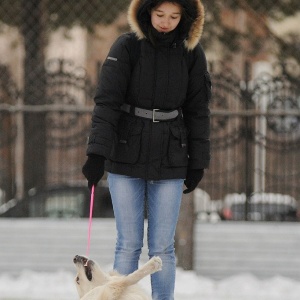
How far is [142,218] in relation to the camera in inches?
207

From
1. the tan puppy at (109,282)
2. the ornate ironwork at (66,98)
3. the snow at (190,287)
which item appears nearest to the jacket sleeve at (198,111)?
the tan puppy at (109,282)

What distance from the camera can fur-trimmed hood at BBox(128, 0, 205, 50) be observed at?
4.92 meters

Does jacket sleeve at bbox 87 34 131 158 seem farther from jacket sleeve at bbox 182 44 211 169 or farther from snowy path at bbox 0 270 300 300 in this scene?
snowy path at bbox 0 270 300 300

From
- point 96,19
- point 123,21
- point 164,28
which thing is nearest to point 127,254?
point 164,28

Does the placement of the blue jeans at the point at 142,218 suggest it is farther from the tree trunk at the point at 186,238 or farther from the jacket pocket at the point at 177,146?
the tree trunk at the point at 186,238

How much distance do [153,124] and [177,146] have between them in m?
0.18

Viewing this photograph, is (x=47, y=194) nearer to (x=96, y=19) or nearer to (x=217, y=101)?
(x=217, y=101)

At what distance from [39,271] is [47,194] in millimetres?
2470

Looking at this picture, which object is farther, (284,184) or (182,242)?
(284,184)

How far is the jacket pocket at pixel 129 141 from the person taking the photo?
5074mm

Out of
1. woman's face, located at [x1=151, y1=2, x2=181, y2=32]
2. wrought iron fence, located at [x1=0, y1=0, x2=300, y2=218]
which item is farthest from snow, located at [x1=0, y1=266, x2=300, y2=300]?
woman's face, located at [x1=151, y1=2, x2=181, y2=32]

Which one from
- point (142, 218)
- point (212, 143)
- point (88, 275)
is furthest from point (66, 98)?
point (88, 275)

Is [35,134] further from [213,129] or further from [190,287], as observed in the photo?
[190,287]

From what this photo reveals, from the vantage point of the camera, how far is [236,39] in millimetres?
20578
